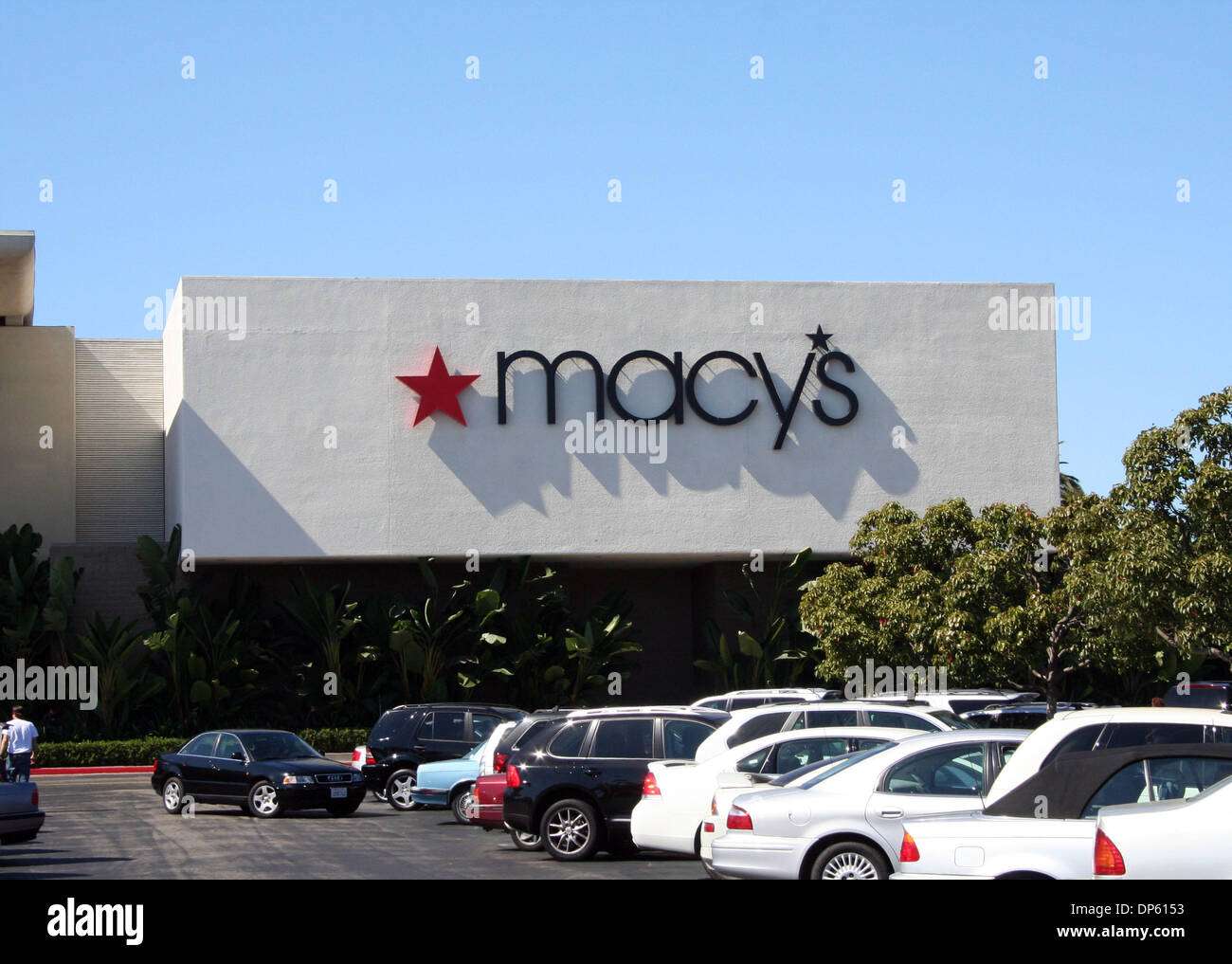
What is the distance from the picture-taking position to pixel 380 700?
3688cm

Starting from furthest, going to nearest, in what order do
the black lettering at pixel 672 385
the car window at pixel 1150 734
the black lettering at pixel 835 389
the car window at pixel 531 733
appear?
1. the black lettering at pixel 835 389
2. the black lettering at pixel 672 385
3. the car window at pixel 531 733
4. the car window at pixel 1150 734

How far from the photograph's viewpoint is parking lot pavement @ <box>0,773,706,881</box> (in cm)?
1485

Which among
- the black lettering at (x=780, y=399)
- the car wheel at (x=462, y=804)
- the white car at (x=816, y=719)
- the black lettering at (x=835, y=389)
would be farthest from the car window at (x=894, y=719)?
the black lettering at (x=835, y=389)

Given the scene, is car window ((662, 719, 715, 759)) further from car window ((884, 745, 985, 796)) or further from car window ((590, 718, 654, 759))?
car window ((884, 745, 985, 796))

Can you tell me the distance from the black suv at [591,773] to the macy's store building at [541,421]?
20783 mm

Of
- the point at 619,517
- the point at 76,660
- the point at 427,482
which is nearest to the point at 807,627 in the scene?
the point at 619,517

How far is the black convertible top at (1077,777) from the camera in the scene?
934 cm

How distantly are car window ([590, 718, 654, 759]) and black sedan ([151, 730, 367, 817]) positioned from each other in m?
7.11

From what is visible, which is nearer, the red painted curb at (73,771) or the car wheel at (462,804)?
the car wheel at (462,804)

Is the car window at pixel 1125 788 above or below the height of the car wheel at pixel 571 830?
above

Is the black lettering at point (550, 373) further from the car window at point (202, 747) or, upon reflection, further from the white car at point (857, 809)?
the white car at point (857, 809)

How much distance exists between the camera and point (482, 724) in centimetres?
2305

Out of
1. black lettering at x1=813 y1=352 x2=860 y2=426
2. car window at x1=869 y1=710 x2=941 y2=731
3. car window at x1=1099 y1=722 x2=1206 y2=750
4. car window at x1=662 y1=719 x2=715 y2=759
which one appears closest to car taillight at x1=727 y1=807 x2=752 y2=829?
car window at x1=1099 y1=722 x2=1206 y2=750

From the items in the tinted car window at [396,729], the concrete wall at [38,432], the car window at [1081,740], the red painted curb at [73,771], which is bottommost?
the red painted curb at [73,771]
